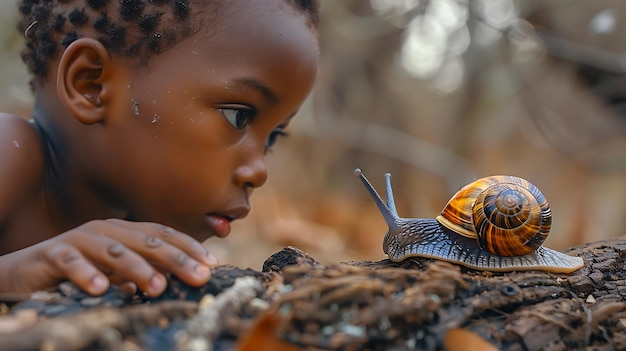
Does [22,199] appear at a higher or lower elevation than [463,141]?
lower

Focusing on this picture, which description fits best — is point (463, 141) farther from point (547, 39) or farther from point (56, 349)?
point (56, 349)

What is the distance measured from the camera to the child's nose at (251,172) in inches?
75.0

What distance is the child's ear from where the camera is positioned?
1.83 m

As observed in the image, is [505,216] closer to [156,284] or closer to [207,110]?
[207,110]

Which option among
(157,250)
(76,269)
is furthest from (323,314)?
(76,269)

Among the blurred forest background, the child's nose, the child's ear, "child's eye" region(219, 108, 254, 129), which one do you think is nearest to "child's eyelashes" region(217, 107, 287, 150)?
"child's eye" region(219, 108, 254, 129)

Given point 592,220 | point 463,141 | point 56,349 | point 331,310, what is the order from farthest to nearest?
point 463,141 → point 592,220 → point 331,310 → point 56,349

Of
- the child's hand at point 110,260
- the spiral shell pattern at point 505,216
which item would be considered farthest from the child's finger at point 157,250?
the spiral shell pattern at point 505,216

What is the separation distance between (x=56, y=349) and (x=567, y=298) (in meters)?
1.08

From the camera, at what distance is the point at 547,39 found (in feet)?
18.4

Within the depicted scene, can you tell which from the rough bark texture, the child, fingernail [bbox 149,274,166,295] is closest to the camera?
the rough bark texture

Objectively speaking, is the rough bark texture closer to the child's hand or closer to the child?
the child's hand

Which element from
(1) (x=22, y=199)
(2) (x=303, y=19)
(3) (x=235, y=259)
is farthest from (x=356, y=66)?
(1) (x=22, y=199)

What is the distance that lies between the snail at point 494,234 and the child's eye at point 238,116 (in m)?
0.67
